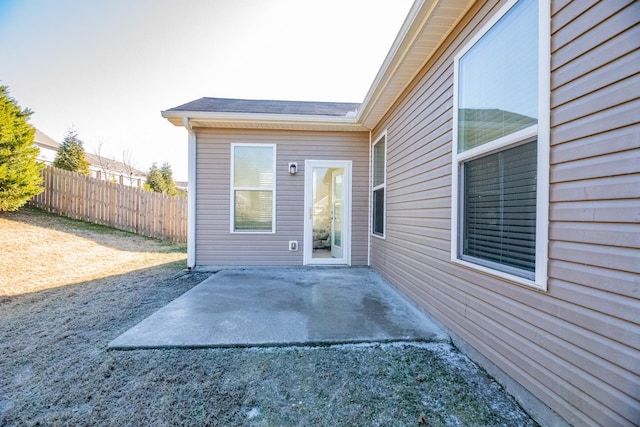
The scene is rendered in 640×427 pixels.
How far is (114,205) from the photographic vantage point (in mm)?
8781

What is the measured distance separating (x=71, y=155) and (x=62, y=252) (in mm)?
8759

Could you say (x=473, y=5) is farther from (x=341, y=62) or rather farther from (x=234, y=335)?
(x=341, y=62)

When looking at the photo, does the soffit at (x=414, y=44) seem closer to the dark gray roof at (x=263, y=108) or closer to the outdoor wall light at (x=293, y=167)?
the dark gray roof at (x=263, y=108)

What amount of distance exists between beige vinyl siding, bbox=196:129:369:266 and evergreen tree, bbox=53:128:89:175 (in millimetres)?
10968

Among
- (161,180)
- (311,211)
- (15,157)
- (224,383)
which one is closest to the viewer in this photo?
(224,383)

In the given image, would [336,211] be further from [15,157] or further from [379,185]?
[15,157]

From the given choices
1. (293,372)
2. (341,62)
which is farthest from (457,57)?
(341,62)

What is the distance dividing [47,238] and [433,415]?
892 cm

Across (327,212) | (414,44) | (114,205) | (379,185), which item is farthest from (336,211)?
(114,205)

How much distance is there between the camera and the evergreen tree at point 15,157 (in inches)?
284

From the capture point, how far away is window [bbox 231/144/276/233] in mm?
5258

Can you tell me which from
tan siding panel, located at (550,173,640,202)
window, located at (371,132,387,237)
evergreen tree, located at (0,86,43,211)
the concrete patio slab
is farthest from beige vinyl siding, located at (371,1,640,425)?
evergreen tree, located at (0,86,43,211)

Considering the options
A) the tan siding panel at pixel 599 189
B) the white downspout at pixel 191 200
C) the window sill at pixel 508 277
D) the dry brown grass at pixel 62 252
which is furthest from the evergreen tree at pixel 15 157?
the tan siding panel at pixel 599 189

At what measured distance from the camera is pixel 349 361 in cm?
208
